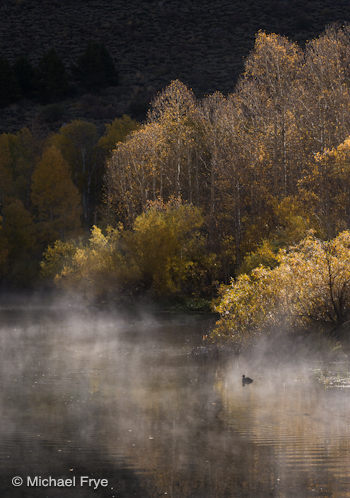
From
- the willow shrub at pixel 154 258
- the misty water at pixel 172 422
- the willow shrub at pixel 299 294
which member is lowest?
the misty water at pixel 172 422

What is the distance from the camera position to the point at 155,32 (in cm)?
10794

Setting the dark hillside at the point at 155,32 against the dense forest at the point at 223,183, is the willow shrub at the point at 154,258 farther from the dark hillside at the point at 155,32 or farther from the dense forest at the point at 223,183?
the dark hillside at the point at 155,32

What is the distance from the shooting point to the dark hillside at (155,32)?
94.4m

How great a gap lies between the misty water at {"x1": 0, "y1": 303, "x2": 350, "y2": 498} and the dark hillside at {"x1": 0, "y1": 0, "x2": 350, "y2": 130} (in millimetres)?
66225

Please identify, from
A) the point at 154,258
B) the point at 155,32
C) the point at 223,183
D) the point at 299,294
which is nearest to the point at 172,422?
the point at 299,294

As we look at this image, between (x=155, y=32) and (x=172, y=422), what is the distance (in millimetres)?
96565

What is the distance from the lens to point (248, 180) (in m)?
45.9

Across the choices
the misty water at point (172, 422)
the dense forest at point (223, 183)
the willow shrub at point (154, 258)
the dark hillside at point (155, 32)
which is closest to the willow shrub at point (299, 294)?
the misty water at point (172, 422)

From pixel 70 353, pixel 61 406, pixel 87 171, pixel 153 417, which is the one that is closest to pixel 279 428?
pixel 153 417

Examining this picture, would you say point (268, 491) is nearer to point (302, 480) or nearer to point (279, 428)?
point (302, 480)

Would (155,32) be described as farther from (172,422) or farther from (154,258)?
(172,422)

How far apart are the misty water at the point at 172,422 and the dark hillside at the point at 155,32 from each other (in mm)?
66225

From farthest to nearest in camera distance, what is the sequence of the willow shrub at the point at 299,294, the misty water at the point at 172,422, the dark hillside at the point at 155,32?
1. the dark hillside at the point at 155,32
2. the willow shrub at the point at 299,294
3. the misty water at the point at 172,422

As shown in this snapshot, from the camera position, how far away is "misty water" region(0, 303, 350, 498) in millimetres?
13273
